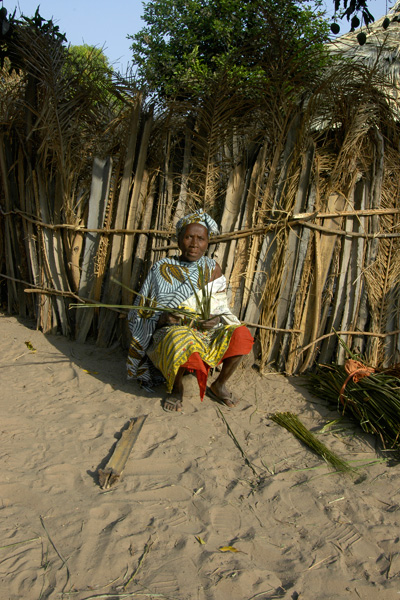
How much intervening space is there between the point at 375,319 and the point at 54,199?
9.57 feet

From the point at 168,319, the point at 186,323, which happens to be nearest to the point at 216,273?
the point at 186,323

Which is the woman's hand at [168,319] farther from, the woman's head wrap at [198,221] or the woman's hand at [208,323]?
the woman's head wrap at [198,221]

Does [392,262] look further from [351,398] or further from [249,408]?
[249,408]

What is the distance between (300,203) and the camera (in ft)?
12.0

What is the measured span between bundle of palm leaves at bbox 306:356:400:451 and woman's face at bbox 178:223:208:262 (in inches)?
50.4

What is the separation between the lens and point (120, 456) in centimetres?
256

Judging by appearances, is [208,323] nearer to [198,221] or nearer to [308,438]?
[198,221]

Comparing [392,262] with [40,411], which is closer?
[40,411]

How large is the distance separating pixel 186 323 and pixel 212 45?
7071mm

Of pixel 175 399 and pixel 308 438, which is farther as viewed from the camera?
pixel 175 399

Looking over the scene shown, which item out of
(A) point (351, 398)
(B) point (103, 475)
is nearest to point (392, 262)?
(A) point (351, 398)

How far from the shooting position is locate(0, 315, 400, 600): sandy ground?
1.80 meters

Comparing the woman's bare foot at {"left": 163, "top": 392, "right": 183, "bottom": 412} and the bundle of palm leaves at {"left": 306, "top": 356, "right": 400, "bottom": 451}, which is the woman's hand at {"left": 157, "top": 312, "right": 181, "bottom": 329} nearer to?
the woman's bare foot at {"left": 163, "top": 392, "right": 183, "bottom": 412}

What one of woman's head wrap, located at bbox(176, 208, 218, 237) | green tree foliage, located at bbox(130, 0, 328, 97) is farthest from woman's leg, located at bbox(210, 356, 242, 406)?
green tree foliage, located at bbox(130, 0, 328, 97)
